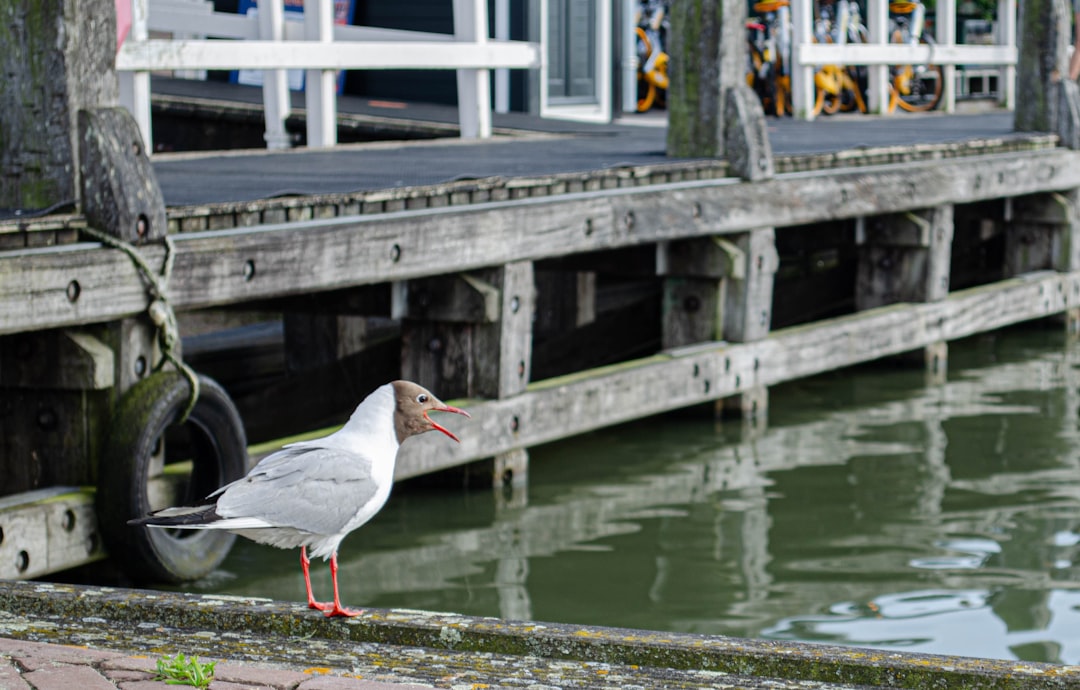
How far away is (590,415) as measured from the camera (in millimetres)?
7906

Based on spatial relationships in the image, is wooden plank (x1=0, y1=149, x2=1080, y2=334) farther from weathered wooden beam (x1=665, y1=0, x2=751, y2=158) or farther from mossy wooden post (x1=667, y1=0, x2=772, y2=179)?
weathered wooden beam (x1=665, y1=0, x2=751, y2=158)

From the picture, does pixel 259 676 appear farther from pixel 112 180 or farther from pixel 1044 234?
pixel 1044 234

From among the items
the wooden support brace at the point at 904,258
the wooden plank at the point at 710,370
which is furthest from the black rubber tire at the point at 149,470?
the wooden support brace at the point at 904,258

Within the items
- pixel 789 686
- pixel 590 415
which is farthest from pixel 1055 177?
pixel 789 686

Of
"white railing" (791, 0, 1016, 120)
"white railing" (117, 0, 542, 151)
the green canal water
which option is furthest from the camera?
"white railing" (791, 0, 1016, 120)

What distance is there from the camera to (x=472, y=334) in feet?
24.4

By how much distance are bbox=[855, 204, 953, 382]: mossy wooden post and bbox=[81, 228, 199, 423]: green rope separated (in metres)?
5.76

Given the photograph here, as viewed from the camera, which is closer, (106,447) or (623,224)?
(106,447)

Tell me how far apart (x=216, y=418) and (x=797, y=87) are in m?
9.28

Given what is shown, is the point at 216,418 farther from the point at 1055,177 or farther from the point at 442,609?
the point at 1055,177

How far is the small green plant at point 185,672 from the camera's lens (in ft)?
10.0

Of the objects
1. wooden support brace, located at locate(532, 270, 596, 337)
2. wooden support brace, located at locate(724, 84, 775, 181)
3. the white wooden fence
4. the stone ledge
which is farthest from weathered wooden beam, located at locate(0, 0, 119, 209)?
wooden support brace, located at locate(532, 270, 596, 337)

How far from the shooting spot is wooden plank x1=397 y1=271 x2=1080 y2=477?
288 inches

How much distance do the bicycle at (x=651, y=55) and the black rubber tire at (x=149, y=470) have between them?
38.3 ft
